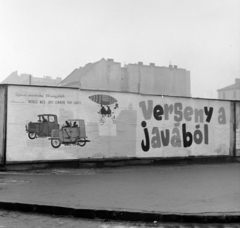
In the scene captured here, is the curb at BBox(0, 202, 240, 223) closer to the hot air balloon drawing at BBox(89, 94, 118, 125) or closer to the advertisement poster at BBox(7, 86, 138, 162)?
the advertisement poster at BBox(7, 86, 138, 162)

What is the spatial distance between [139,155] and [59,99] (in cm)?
375

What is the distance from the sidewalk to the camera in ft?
19.3

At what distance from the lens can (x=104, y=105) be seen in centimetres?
1230

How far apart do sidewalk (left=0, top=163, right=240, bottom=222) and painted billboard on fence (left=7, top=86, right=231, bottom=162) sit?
3.44 ft

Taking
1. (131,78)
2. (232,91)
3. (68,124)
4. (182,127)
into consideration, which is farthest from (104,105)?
(232,91)

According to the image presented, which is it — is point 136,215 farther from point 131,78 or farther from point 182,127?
point 131,78

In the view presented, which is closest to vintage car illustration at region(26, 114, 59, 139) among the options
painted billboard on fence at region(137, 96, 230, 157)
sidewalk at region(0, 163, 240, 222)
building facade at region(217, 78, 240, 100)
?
sidewalk at region(0, 163, 240, 222)

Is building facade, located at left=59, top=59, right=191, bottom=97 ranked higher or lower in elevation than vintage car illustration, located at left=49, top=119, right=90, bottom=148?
higher

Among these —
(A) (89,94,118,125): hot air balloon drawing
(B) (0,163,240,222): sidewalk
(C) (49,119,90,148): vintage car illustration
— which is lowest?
(B) (0,163,240,222): sidewalk

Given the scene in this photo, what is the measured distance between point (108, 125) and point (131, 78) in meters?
42.3

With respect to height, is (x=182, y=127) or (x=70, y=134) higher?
(x=182, y=127)

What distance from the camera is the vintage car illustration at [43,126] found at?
11.2m

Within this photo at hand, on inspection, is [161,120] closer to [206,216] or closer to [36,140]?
[36,140]

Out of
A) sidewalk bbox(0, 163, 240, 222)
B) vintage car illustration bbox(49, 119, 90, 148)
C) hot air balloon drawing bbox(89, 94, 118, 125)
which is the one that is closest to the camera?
sidewalk bbox(0, 163, 240, 222)
